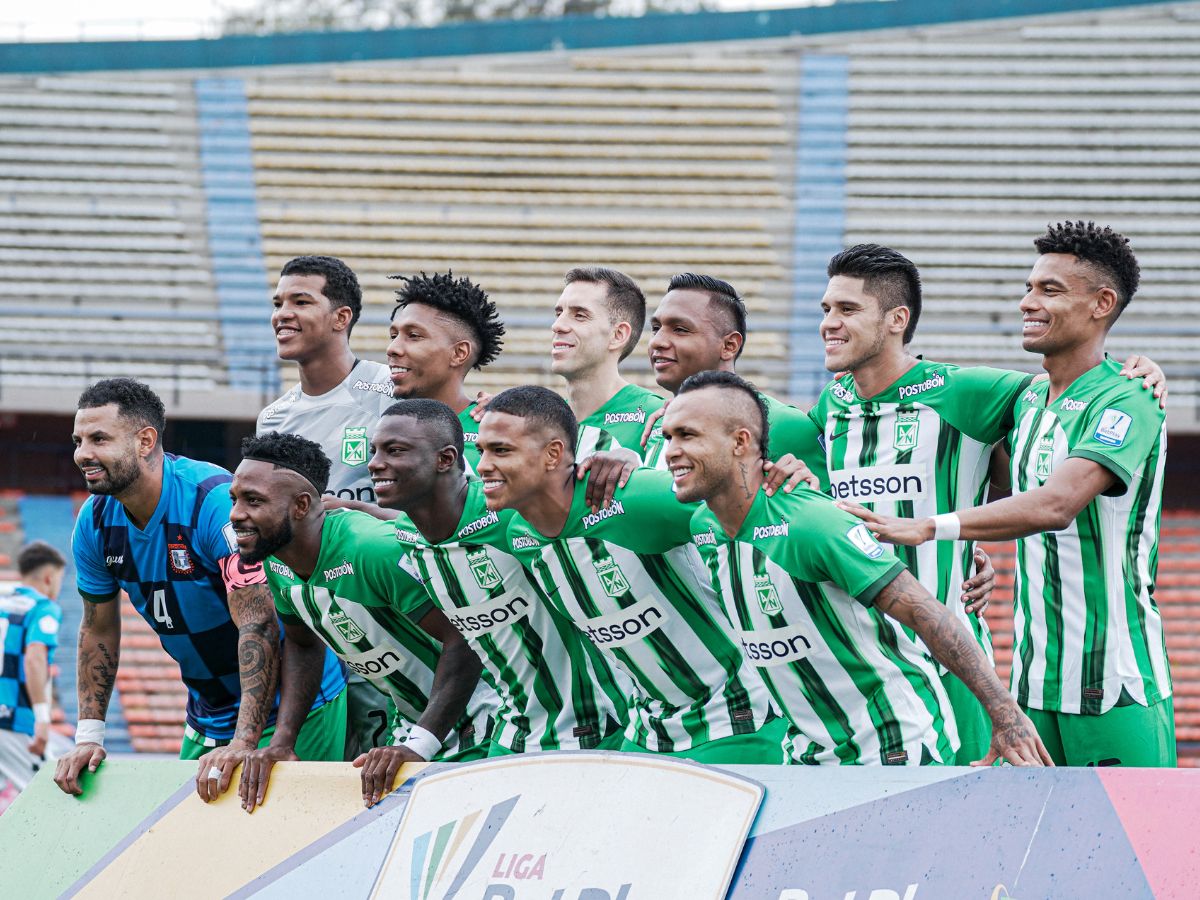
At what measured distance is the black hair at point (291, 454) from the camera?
5738 millimetres

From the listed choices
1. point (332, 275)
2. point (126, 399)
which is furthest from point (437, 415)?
point (332, 275)

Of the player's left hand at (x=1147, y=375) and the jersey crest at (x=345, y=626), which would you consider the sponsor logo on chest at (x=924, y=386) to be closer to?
the player's left hand at (x=1147, y=375)

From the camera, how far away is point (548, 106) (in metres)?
23.3

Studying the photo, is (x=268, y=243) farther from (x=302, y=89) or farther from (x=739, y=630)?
(x=739, y=630)

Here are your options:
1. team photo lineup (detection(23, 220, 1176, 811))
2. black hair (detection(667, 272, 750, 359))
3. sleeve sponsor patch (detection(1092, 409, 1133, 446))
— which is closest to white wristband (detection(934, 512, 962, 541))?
team photo lineup (detection(23, 220, 1176, 811))

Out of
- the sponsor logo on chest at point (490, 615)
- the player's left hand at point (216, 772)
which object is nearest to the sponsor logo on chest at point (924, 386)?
the sponsor logo on chest at point (490, 615)

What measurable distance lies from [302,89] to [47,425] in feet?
23.2

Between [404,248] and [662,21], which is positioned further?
[662,21]

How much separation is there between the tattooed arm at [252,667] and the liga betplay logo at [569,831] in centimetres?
92

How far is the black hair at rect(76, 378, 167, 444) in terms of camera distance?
6.18 m

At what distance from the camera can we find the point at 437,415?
567 centimetres

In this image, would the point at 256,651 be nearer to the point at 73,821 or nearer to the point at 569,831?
the point at 73,821

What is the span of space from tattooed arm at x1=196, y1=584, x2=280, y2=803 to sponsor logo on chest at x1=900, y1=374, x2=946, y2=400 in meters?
2.66

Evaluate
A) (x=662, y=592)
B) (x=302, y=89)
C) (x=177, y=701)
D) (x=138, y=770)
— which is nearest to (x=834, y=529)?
(x=662, y=592)
